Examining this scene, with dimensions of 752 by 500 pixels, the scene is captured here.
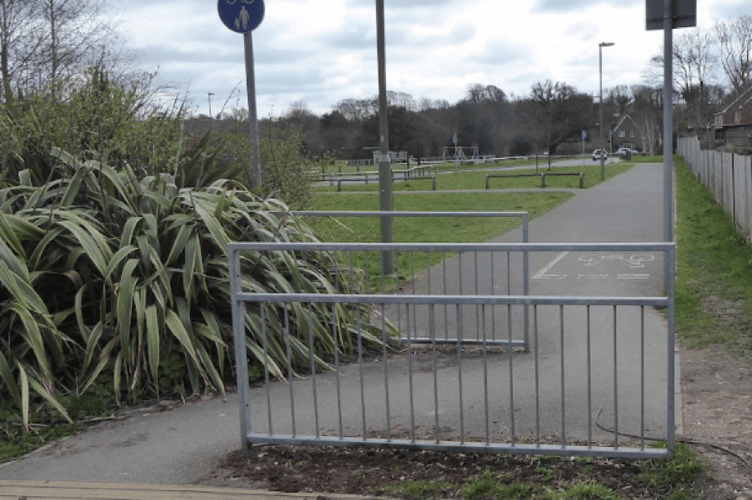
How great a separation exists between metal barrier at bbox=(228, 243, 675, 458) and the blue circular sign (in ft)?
8.72

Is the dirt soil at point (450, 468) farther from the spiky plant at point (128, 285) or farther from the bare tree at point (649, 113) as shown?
the bare tree at point (649, 113)

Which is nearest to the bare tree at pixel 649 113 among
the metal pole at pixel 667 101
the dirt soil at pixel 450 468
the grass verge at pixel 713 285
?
the grass verge at pixel 713 285

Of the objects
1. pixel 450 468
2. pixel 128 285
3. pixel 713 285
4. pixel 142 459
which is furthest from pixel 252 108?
pixel 450 468

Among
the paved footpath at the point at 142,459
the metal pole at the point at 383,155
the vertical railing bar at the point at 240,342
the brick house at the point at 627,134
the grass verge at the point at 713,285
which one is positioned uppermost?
the brick house at the point at 627,134

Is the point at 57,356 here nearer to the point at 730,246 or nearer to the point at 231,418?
the point at 231,418

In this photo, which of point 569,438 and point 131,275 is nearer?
point 569,438

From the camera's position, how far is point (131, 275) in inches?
249

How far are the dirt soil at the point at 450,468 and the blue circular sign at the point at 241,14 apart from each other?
5386 mm

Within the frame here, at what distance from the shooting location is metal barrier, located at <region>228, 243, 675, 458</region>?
4512 mm

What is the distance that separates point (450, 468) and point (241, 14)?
235 inches

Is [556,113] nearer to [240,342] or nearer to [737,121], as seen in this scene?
[737,121]

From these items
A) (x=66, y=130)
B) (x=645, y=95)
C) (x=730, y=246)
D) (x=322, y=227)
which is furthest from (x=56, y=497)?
(x=645, y=95)

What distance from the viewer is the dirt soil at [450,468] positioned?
4289 millimetres

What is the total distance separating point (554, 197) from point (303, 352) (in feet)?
75.5
